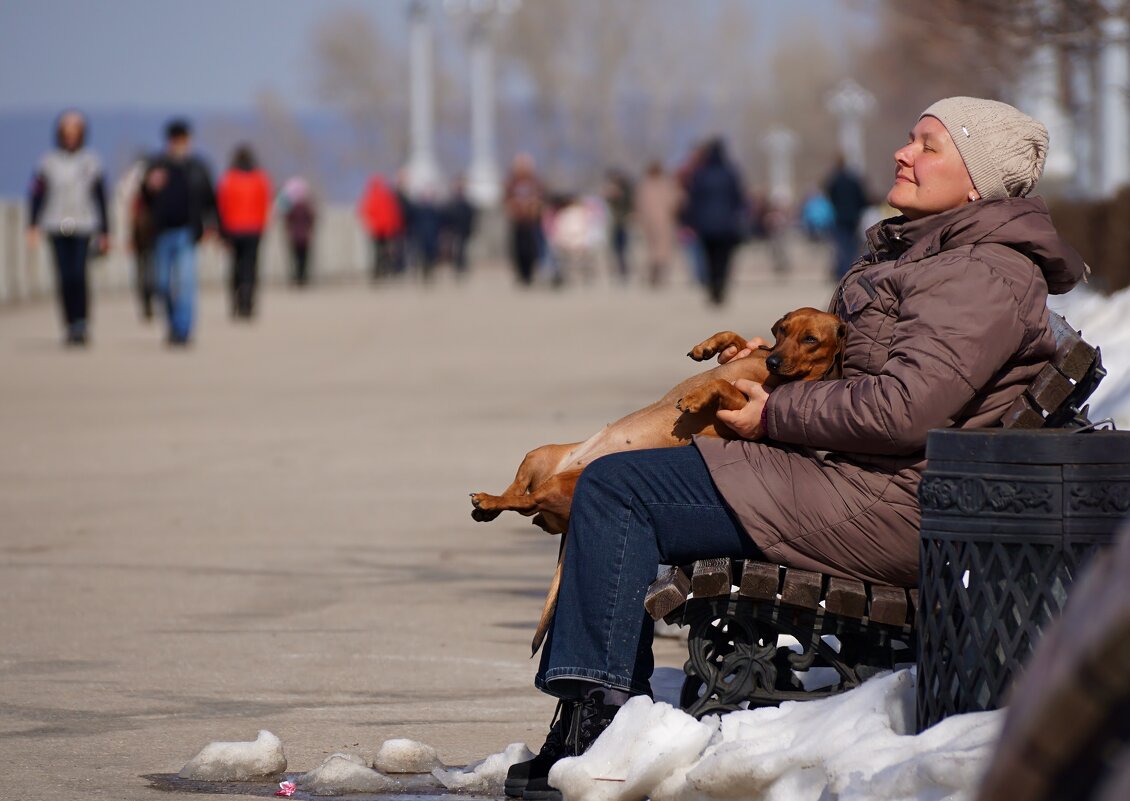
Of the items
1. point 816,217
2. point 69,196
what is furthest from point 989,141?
point 816,217

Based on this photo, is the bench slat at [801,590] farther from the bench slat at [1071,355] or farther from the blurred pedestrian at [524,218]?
the blurred pedestrian at [524,218]

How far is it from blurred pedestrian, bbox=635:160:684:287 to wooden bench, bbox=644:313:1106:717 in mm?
28127

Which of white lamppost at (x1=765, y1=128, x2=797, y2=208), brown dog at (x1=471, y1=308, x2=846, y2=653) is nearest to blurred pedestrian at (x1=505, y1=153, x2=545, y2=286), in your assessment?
brown dog at (x1=471, y1=308, x2=846, y2=653)

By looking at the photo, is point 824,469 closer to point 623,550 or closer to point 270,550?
point 623,550

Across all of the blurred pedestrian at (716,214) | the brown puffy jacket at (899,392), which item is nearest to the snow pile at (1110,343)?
the brown puffy jacket at (899,392)

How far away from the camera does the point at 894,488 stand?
4.45 meters

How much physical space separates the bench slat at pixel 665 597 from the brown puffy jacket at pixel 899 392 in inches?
7.8

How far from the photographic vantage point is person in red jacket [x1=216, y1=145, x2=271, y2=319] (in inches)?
975

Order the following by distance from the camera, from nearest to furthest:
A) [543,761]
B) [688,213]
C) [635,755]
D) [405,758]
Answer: [635,755], [543,761], [405,758], [688,213]

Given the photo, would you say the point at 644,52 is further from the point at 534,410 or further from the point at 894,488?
the point at 894,488

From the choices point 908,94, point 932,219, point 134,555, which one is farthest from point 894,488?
point 908,94

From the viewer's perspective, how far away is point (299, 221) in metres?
37.9

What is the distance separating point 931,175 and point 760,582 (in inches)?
38.4

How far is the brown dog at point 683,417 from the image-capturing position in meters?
4.57
